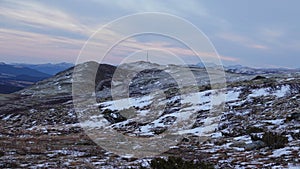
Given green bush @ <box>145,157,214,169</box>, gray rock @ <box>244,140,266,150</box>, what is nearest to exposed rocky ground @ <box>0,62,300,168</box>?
gray rock @ <box>244,140,266,150</box>

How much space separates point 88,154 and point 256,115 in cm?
1967

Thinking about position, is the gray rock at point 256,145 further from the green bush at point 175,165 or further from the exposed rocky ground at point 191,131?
the green bush at point 175,165

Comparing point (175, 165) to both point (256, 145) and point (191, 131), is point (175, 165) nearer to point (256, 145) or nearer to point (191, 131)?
point (256, 145)

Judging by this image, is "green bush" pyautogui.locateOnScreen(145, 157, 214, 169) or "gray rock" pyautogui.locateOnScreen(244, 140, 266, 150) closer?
"green bush" pyautogui.locateOnScreen(145, 157, 214, 169)

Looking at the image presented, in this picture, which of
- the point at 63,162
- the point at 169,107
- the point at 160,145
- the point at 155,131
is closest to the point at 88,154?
the point at 63,162

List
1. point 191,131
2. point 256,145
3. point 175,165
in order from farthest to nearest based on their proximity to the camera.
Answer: point 191,131, point 256,145, point 175,165

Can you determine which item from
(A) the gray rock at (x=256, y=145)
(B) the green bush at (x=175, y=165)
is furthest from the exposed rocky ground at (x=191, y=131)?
(B) the green bush at (x=175, y=165)

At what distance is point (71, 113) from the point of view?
5209cm

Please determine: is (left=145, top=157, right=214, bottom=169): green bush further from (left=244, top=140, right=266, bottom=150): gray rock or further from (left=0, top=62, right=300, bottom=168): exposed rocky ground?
(left=244, top=140, right=266, bottom=150): gray rock

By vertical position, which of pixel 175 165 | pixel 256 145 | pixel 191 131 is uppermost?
pixel 175 165

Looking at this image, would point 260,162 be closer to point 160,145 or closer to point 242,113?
point 160,145

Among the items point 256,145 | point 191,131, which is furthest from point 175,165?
point 191,131

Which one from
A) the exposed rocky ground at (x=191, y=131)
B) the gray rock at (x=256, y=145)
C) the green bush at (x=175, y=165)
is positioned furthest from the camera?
the gray rock at (x=256, y=145)

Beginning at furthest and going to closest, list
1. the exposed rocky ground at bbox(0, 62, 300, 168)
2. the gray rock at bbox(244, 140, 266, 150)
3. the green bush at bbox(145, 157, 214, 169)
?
the gray rock at bbox(244, 140, 266, 150) < the exposed rocky ground at bbox(0, 62, 300, 168) < the green bush at bbox(145, 157, 214, 169)
